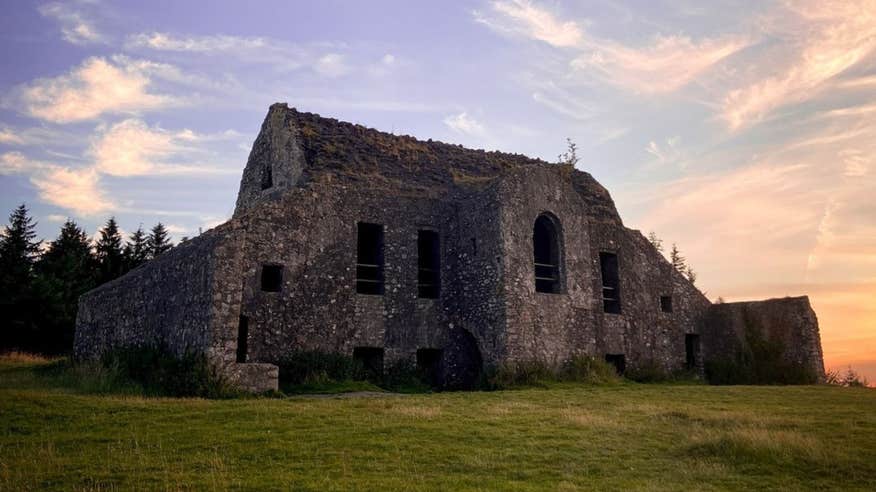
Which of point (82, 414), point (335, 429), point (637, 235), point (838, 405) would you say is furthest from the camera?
point (637, 235)

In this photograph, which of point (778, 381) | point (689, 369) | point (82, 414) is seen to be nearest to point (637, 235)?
point (689, 369)

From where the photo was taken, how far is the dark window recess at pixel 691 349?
86.5 feet

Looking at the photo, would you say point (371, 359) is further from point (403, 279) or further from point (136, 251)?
point (136, 251)

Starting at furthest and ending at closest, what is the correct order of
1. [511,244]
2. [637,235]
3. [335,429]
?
[637,235] < [511,244] < [335,429]

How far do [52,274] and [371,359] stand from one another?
2259cm

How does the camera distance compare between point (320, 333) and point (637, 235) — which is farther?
point (637, 235)

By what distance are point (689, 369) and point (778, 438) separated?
15.7m

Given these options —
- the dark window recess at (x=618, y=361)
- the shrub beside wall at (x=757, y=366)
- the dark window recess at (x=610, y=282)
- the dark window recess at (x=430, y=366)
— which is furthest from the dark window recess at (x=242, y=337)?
the shrub beside wall at (x=757, y=366)

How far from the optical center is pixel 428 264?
75.5 feet

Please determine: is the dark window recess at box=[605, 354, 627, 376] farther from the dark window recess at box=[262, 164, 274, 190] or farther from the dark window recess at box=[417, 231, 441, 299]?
the dark window recess at box=[262, 164, 274, 190]

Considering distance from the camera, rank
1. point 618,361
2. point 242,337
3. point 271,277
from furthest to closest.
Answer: point 618,361 → point 271,277 → point 242,337

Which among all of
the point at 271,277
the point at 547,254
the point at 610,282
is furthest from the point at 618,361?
the point at 271,277

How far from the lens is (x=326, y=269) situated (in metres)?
20.2

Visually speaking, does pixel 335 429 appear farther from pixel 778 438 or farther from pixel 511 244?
pixel 511 244
